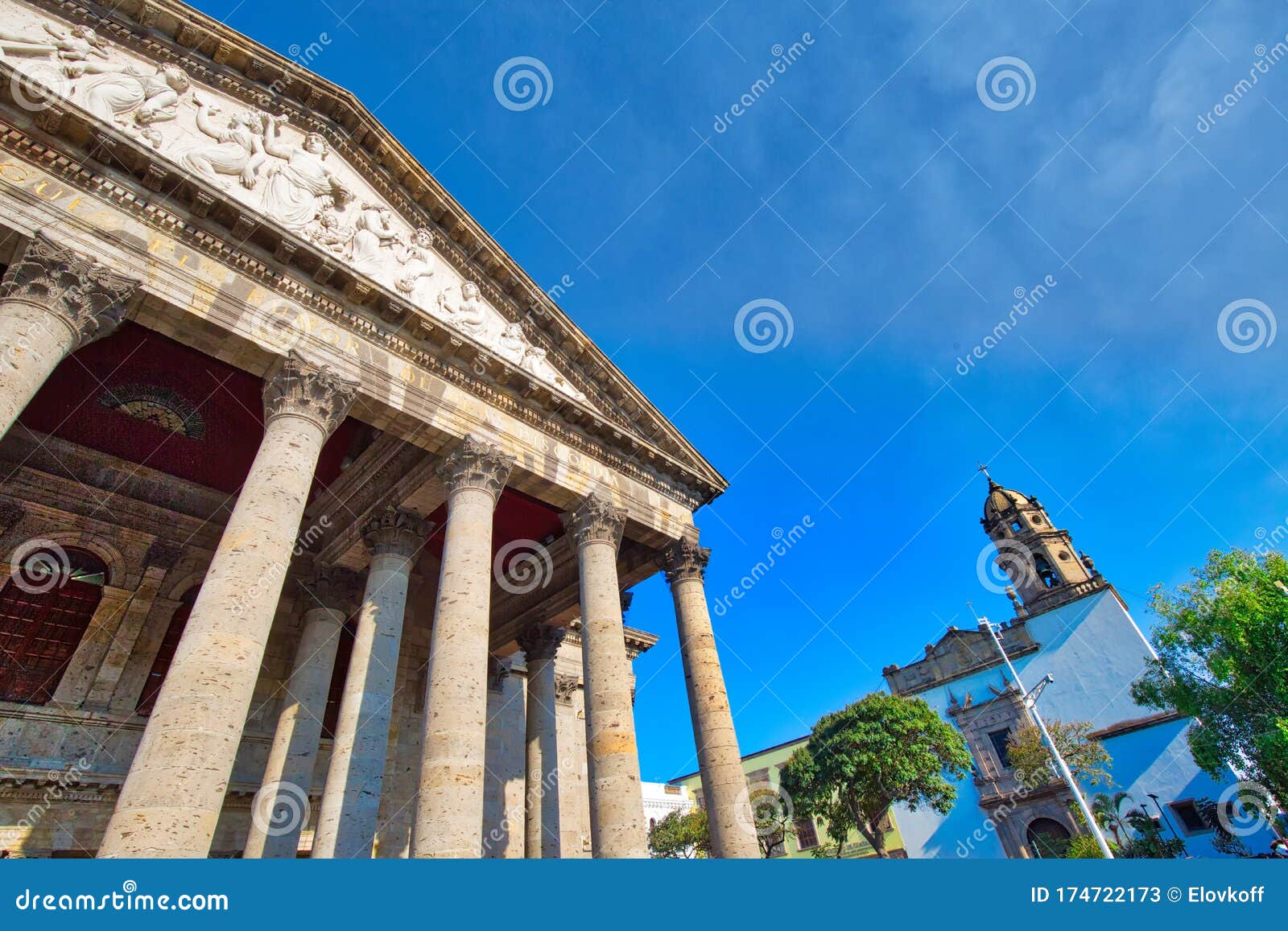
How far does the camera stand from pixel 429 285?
1277cm

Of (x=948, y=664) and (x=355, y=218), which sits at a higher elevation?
(x=948, y=664)

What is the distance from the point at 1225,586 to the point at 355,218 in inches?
1120

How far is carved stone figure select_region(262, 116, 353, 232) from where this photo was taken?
1072cm

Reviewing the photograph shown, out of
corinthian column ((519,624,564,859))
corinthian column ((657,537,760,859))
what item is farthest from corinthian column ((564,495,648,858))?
corinthian column ((519,624,564,859))

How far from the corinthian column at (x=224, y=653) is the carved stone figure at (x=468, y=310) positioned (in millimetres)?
3638

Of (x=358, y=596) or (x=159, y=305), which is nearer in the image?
(x=159, y=305)

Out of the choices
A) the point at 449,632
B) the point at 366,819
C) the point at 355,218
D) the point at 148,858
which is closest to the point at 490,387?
the point at 355,218

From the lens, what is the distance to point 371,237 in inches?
475

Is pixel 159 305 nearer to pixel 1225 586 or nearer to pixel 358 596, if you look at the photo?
pixel 358 596

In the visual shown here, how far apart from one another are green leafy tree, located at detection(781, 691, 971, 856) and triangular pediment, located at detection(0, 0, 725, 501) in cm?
2156

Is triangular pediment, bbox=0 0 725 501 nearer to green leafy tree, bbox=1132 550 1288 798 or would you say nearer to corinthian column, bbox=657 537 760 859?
corinthian column, bbox=657 537 760 859

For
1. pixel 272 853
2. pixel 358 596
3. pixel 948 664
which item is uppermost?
pixel 948 664

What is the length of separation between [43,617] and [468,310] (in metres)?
9.99

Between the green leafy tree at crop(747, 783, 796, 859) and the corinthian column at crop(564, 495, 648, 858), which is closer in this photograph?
the corinthian column at crop(564, 495, 648, 858)
